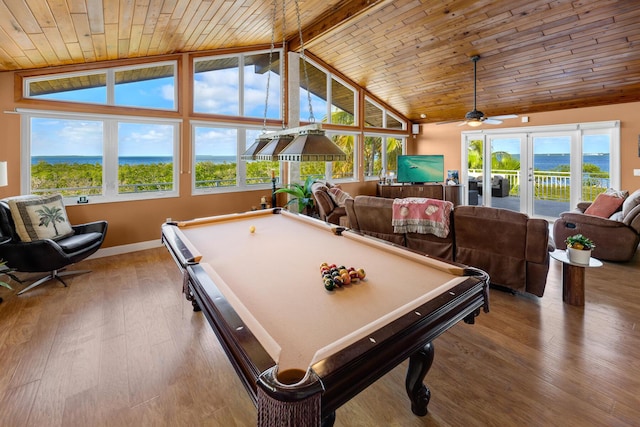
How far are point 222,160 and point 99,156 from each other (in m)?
1.92

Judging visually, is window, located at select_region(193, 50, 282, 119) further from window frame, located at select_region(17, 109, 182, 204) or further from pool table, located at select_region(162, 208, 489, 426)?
pool table, located at select_region(162, 208, 489, 426)

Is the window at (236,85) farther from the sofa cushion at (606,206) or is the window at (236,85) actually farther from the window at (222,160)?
the sofa cushion at (606,206)

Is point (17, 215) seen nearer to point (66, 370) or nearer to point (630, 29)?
point (66, 370)

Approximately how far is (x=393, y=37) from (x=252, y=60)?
2724 millimetres

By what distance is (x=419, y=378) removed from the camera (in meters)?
1.69

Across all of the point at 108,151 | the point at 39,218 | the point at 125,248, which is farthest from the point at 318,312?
the point at 108,151

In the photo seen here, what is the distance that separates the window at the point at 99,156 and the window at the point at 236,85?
839 millimetres

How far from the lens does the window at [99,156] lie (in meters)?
4.32

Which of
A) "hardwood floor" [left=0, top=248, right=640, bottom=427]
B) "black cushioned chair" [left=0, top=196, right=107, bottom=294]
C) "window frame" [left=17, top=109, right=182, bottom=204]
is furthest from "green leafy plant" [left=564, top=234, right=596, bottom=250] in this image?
"window frame" [left=17, top=109, right=182, bottom=204]

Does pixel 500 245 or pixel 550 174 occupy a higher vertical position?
pixel 550 174

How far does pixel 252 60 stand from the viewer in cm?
619

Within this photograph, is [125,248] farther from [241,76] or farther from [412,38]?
[412,38]

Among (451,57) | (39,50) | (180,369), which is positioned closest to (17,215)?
(39,50)

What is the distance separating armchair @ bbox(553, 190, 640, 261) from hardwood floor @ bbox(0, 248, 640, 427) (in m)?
1.08
